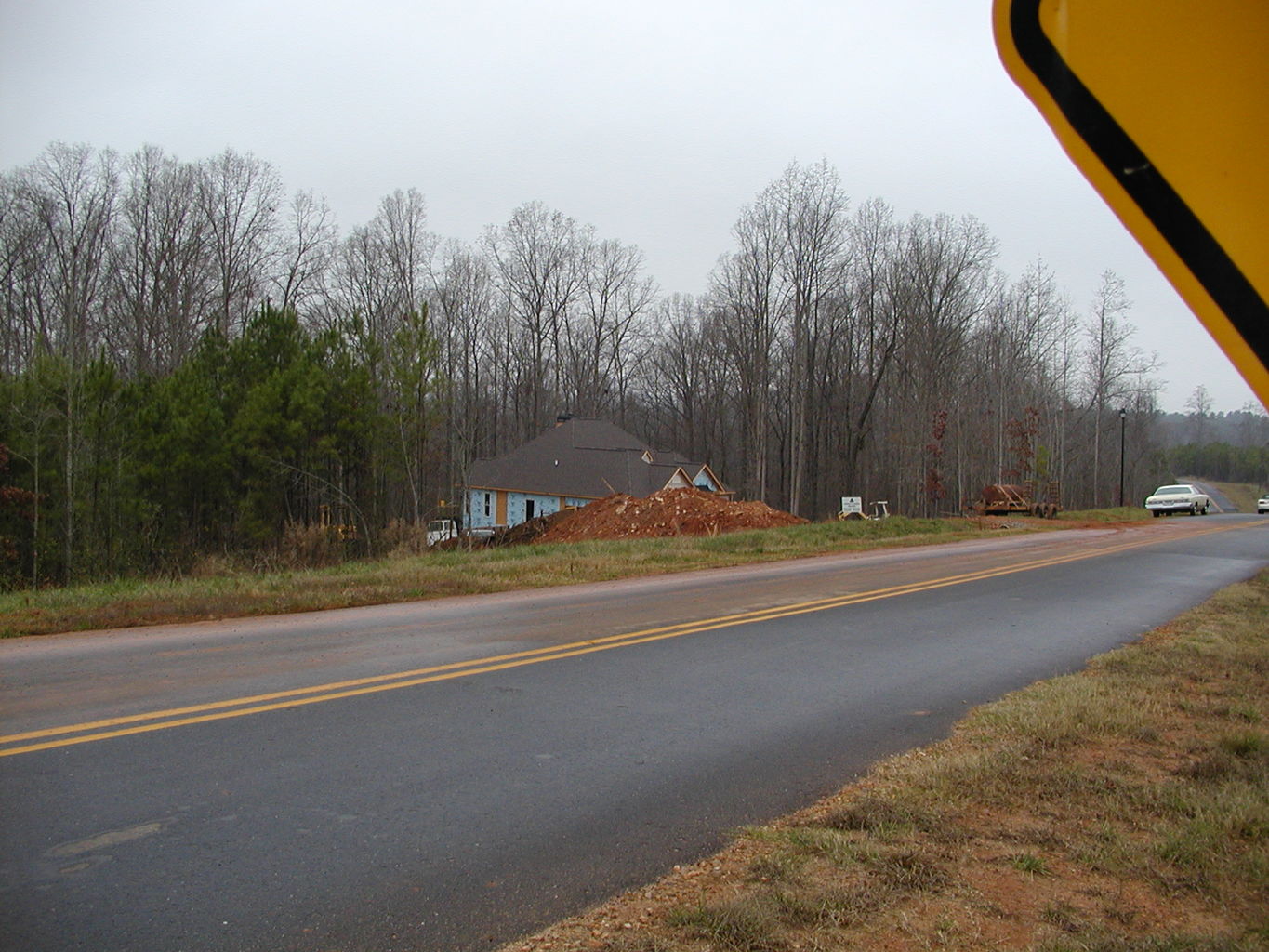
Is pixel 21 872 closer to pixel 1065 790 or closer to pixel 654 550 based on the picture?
pixel 1065 790

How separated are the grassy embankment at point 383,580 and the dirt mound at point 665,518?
4.22 meters

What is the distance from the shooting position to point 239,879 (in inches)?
151

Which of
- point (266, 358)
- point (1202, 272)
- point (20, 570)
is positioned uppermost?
point (266, 358)

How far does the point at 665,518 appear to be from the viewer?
96.9 feet

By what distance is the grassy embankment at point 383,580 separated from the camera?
35.1 ft

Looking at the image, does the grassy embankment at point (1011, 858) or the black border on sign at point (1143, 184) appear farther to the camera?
the grassy embankment at point (1011, 858)

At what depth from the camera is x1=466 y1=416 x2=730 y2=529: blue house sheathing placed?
41594 millimetres

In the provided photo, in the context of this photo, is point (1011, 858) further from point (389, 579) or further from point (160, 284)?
point (160, 284)

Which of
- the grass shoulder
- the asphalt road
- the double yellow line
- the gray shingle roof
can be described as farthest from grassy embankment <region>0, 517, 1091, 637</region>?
the gray shingle roof

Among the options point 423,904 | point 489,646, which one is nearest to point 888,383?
point 489,646

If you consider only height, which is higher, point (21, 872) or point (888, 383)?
point (888, 383)

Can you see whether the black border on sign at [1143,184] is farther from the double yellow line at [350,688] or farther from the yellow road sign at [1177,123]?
the double yellow line at [350,688]

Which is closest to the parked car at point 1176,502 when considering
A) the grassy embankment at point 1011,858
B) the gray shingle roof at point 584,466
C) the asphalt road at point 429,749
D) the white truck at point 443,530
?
the gray shingle roof at point 584,466

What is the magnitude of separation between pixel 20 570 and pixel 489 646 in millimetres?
20060
